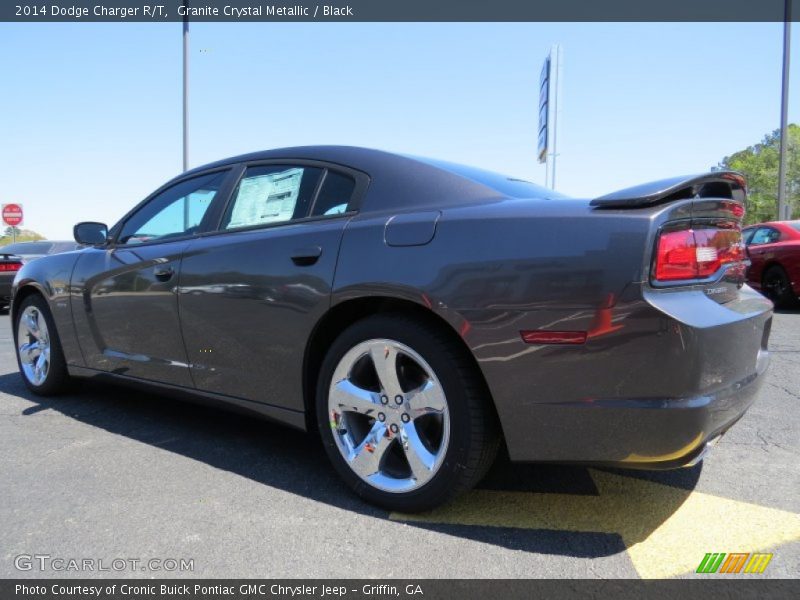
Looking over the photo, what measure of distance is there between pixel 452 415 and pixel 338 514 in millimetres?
628

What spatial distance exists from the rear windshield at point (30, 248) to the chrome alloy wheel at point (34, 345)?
31.2 ft

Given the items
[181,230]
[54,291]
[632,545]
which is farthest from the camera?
[54,291]

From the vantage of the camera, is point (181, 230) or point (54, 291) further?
point (54, 291)

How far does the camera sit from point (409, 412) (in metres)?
2.26

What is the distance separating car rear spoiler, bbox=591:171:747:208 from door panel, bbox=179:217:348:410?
1086mm

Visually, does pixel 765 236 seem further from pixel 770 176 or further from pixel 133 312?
pixel 770 176

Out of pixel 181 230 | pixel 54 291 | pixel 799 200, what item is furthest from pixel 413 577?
pixel 799 200

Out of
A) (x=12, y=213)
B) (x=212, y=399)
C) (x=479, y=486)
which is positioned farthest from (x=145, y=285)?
(x=12, y=213)

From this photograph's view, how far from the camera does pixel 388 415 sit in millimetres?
2320

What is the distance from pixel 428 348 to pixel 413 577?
74cm

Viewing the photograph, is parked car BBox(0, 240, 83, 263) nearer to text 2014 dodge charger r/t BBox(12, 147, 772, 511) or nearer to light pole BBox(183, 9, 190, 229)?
light pole BBox(183, 9, 190, 229)

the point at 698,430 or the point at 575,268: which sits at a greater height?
the point at 575,268

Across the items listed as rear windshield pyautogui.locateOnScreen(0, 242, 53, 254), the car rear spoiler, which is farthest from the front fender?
rear windshield pyautogui.locateOnScreen(0, 242, 53, 254)

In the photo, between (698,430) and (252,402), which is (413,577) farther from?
(252,402)
